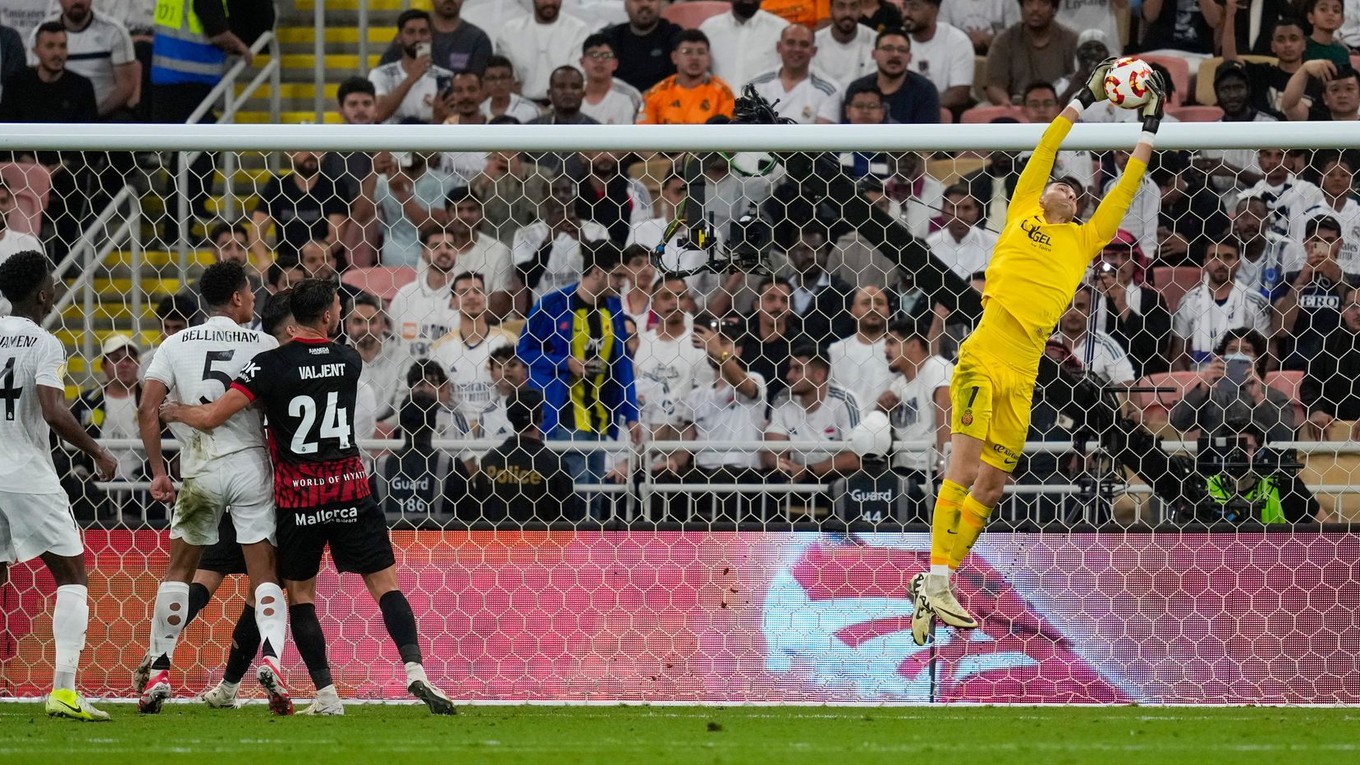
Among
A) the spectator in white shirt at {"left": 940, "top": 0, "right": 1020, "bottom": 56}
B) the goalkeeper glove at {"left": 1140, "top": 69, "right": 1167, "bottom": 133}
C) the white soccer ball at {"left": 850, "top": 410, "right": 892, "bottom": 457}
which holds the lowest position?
the white soccer ball at {"left": 850, "top": 410, "right": 892, "bottom": 457}

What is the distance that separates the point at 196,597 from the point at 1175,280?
5449 mm

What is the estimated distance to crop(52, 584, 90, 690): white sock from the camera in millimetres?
6500

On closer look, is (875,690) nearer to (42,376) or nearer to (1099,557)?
(1099,557)

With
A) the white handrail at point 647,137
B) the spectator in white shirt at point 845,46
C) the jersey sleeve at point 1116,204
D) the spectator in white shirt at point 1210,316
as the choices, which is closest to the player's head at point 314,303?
the white handrail at point 647,137

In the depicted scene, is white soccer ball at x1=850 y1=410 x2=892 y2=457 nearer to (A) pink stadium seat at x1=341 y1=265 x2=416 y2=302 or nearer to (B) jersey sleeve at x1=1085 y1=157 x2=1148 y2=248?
(B) jersey sleeve at x1=1085 y1=157 x2=1148 y2=248

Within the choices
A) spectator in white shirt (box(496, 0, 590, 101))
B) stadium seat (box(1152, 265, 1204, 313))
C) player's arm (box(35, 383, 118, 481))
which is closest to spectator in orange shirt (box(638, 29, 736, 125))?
spectator in white shirt (box(496, 0, 590, 101))

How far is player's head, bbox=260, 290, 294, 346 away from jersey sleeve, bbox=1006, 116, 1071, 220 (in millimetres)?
3028

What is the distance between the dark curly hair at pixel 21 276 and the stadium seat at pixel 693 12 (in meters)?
7.10

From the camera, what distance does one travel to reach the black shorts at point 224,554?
7051mm

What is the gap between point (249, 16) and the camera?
13.1m

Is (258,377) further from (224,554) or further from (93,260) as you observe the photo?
(93,260)

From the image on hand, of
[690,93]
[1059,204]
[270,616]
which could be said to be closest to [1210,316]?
[1059,204]

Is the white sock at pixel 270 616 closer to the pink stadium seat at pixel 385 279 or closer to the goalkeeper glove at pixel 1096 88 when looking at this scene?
the pink stadium seat at pixel 385 279

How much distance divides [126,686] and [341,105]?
5474mm
